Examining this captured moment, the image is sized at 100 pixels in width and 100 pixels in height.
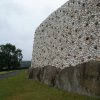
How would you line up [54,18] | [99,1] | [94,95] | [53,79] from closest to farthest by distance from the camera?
[94,95]
[99,1]
[53,79]
[54,18]

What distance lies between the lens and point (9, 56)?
103 meters

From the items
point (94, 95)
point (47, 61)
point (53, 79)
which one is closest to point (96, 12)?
point (94, 95)

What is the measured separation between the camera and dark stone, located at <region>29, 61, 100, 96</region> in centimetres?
1565

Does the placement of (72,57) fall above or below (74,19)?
below

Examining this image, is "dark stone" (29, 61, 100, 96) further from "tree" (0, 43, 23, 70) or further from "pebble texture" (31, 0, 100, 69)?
"tree" (0, 43, 23, 70)

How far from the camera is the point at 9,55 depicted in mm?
104125

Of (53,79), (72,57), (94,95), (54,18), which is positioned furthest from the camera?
(54,18)

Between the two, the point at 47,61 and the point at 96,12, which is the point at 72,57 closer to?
the point at 96,12

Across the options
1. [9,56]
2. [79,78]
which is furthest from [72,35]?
[9,56]

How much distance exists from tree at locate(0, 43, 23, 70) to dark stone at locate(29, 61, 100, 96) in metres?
74.8

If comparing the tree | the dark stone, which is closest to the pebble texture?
the dark stone

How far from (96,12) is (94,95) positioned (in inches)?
213

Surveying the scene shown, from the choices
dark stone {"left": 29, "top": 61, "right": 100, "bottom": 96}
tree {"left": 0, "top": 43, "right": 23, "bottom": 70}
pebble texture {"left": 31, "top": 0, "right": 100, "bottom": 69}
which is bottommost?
dark stone {"left": 29, "top": 61, "right": 100, "bottom": 96}

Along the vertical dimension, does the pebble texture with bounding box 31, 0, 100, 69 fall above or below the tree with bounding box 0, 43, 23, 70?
below
